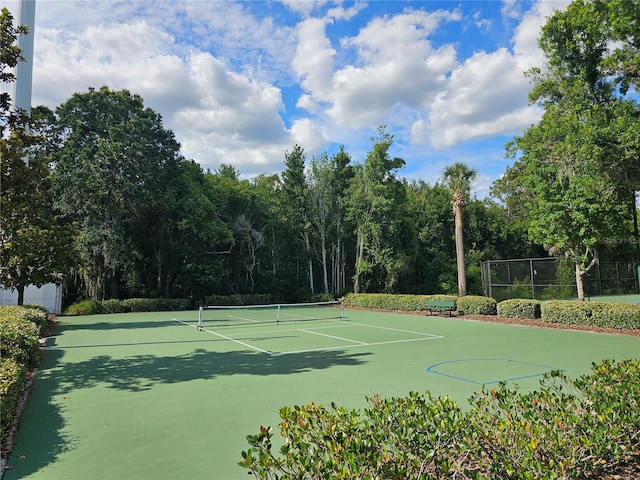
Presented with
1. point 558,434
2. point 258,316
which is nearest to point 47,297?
point 258,316

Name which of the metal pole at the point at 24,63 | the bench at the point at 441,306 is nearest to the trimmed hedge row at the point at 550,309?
the bench at the point at 441,306

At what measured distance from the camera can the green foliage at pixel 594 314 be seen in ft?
43.4

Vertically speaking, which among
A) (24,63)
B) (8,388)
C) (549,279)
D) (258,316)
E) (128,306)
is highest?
(24,63)

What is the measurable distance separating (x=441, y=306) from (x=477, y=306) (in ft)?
5.72

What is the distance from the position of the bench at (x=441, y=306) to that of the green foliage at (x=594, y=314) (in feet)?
15.0

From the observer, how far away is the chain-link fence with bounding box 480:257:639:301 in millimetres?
23297

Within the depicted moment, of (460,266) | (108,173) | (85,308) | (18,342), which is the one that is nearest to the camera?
(18,342)

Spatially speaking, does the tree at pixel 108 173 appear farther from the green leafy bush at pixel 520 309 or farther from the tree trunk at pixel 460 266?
the green leafy bush at pixel 520 309

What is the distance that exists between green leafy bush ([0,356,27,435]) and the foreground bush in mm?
3718

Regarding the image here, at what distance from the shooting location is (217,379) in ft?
25.7

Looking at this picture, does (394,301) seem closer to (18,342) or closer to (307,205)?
(307,205)

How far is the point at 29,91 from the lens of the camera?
22.2 metres

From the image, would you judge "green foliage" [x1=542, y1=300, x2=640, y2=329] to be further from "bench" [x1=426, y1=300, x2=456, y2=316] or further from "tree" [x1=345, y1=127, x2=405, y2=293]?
"tree" [x1=345, y1=127, x2=405, y2=293]

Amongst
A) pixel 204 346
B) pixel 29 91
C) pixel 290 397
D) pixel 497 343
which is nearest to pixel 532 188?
pixel 497 343
